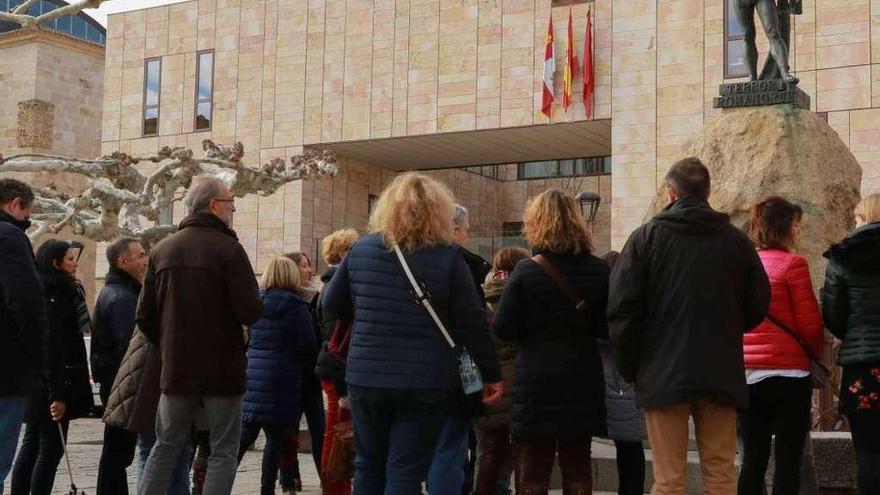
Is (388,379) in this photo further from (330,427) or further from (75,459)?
(75,459)

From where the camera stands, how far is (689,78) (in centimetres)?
2314

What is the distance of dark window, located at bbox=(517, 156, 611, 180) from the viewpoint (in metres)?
32.8

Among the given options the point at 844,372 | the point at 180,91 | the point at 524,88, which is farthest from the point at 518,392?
the point at 180,91

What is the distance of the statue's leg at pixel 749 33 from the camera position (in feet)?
31.9

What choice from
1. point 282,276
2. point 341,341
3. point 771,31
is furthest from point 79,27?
point 341,341

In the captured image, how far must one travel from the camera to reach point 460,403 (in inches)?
182

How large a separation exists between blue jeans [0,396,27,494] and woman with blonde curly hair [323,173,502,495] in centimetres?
189

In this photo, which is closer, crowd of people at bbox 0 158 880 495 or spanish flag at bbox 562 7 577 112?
crowd of people at bbox 0 158 880 495

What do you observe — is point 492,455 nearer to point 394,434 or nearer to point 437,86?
point 394,434

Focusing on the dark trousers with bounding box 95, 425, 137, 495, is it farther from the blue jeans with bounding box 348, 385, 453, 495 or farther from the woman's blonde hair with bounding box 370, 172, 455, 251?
the woman's blonde hair with bounding box 370, 172, 455, 251

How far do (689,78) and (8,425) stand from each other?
2003cm

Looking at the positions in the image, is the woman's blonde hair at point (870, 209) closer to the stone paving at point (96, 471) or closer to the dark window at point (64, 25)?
the stone paving at point (96, 471)

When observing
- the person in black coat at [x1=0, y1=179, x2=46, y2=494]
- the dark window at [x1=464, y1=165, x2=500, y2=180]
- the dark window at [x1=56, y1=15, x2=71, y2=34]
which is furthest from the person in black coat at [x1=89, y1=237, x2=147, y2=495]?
the dark window at [x1=56, y1=15, x2=71, y2=34]

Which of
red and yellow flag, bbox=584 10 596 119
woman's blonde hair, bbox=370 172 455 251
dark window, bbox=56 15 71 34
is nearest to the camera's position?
woman's blonde hair, bbox=370 172 455 251
